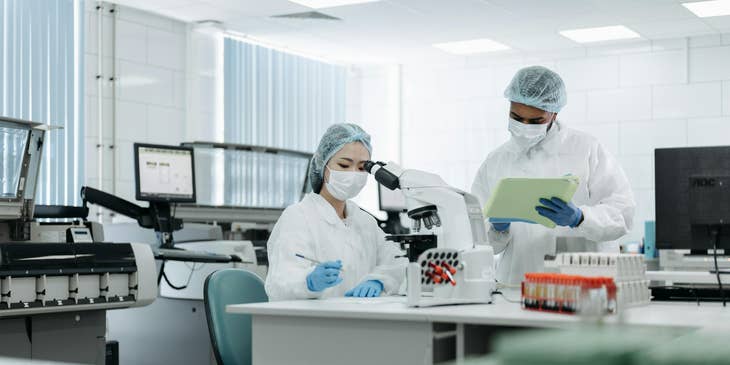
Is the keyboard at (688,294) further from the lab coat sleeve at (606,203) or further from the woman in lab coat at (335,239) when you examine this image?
the woman in lab coat at (335,239)

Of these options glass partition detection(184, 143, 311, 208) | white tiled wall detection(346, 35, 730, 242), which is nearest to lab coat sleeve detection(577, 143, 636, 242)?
glass partition detection(184, 143, 311, 208)

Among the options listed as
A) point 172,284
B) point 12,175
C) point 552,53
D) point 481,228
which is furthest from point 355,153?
point 552,53

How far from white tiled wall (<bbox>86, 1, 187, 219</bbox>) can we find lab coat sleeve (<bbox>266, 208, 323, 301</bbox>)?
11.1 feet

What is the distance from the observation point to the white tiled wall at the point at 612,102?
697 cm

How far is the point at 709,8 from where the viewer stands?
6125 mm

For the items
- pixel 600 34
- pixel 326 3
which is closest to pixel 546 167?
pixel 326 3

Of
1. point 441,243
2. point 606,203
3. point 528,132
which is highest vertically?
point 528,132

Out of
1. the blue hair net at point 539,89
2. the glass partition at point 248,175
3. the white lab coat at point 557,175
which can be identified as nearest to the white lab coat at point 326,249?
the white lab coat at point 557,175

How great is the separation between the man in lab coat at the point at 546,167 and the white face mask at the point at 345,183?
47 cm

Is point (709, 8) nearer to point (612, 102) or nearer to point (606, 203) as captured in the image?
point (612, 102)

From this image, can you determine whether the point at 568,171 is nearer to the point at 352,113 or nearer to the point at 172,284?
the point at 172,284

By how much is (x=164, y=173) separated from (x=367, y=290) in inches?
83.1

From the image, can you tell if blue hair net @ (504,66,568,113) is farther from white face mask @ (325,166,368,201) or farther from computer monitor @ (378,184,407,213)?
computer monitor @ (378,184,407,213)

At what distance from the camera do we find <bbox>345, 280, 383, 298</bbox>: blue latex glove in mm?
2662
